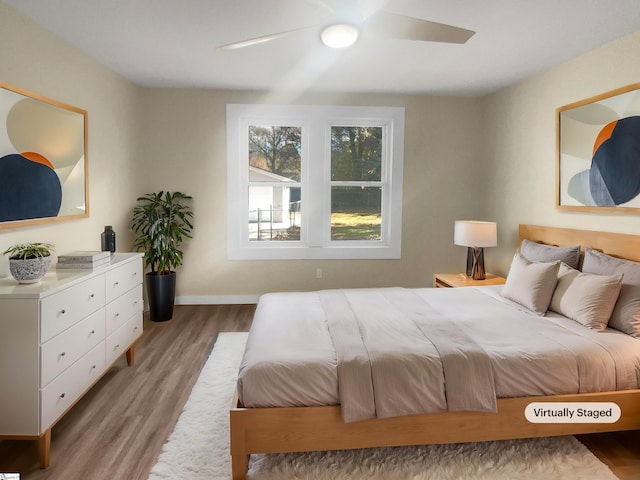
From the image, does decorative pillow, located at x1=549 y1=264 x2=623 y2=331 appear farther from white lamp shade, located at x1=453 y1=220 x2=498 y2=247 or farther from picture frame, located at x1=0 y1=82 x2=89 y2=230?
picture frame, located at x1=0 y1=82 x2=89 y2=230

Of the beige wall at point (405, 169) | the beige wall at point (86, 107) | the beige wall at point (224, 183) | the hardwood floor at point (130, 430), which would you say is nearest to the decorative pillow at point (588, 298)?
the hardwood floor at point (130, 430)

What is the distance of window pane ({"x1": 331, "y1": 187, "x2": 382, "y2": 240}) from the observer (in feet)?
16.6

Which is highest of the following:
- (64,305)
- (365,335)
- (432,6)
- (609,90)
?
(432,6)

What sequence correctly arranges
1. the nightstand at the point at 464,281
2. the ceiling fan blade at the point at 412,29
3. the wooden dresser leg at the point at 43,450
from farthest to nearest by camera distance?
the nightstand at the point at 464,281, the ceiling fan blade at the point at 412,29, the wooden dresser leg at the point at 43,450

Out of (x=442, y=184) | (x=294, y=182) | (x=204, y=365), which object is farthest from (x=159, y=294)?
(x=442, y=184)

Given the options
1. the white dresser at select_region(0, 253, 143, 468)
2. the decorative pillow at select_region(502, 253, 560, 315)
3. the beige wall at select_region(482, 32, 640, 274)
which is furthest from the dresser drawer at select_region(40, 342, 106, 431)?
the beige wall at select_region(482, 32, 640, 274)

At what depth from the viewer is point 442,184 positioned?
5.04m

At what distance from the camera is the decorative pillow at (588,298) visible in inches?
98.7

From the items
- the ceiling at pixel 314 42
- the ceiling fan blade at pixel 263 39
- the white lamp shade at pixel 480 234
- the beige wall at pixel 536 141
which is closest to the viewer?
the ceiling fan blade at pixel 263 39

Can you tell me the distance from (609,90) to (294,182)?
3161mm

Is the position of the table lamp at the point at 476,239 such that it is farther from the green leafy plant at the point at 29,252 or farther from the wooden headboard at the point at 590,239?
the green leafy plant at the point at 29,252

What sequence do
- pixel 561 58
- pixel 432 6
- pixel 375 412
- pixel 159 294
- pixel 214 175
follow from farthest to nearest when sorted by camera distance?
pixel 214 175, pixel 159 294, pixel 561 58, pixel 432 6, pixel 375 412

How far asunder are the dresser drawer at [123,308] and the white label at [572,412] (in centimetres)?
262

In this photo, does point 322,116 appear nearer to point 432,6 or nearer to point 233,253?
point 233,253
